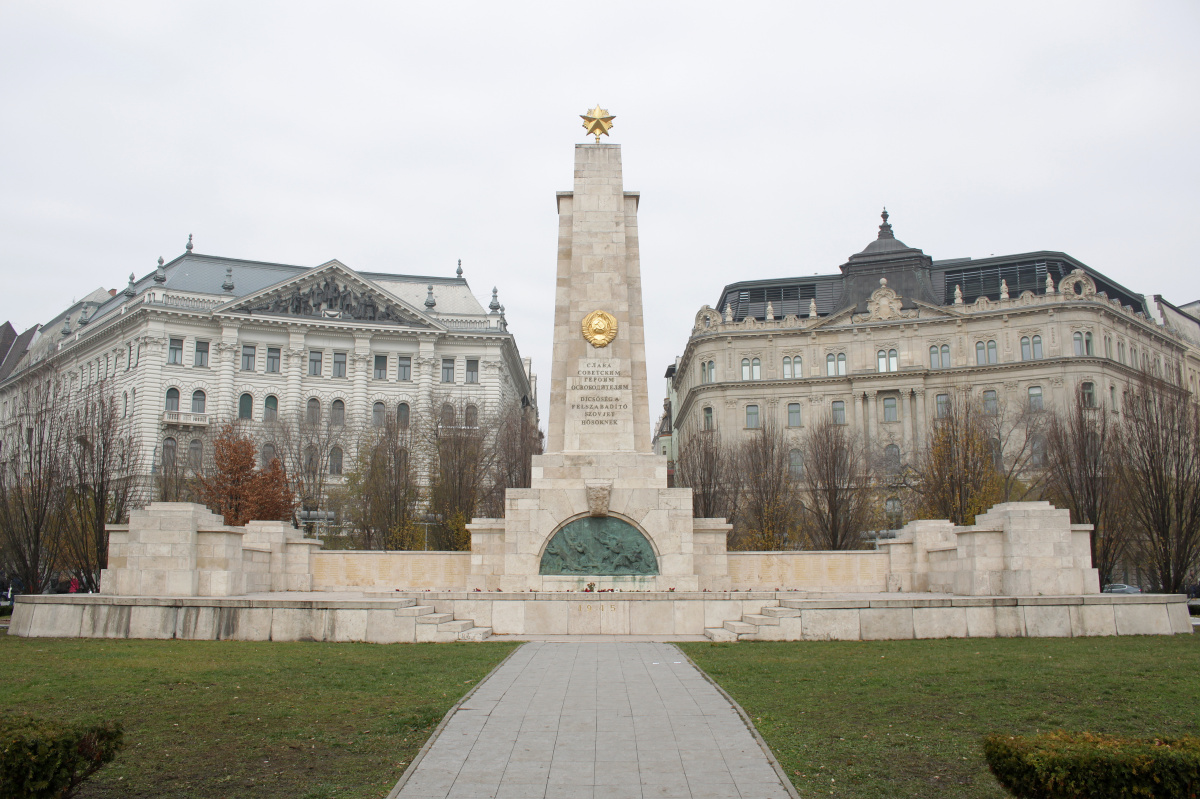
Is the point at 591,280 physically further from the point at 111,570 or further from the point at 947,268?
Result: the point at 947,268

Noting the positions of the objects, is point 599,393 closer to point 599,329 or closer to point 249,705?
point 599,329

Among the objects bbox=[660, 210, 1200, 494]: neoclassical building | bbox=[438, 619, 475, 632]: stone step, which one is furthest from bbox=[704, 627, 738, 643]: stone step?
bbox=[660, 210, 1200, 494]: neoclassical building

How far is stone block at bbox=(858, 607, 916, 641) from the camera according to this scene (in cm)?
1980

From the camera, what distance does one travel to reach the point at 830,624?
19.9 m

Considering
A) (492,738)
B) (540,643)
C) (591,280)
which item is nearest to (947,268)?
(591,280)

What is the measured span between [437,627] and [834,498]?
2862cm

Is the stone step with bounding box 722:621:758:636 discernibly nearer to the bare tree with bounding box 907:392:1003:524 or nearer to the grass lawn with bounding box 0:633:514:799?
the grass lawn with bounding box 0:633:514:799

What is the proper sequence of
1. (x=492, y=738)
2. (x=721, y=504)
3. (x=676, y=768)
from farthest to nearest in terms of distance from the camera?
(x=721, y=504) → (x=492, y=738) → (x=676, y=768)

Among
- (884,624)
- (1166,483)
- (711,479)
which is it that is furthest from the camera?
(711,479)

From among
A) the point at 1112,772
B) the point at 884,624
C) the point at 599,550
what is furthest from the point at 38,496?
the point at 1112,772

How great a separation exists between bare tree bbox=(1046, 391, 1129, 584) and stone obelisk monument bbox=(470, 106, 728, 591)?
17670 mm

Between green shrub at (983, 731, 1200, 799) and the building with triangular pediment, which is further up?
the building with triangular pediment

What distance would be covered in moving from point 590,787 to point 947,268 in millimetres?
83420

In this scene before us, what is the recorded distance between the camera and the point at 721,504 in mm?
49938
